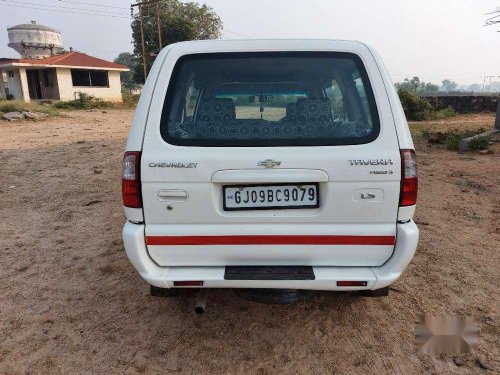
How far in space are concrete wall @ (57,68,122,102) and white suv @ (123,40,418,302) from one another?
30.5 m

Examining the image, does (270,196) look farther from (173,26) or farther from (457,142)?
(173,26)

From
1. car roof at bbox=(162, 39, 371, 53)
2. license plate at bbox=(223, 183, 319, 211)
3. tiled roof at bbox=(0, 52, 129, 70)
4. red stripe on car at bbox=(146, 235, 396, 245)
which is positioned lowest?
red stripe on car at bbox=(146, 235, 396, 245)

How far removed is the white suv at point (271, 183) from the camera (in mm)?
2004

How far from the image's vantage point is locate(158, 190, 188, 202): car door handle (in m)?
2.03

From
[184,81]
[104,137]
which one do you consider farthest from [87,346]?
[104,137]

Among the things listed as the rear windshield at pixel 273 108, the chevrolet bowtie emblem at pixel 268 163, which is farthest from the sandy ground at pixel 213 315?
the rear windshield at pixel 273 108

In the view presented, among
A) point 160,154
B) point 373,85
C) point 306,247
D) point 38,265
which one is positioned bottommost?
point 38,265

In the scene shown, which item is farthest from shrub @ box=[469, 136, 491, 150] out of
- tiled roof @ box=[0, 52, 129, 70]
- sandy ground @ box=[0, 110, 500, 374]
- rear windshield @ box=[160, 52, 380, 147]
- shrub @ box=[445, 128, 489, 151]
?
tiled roof @ box=[0, 52, 129, 70]

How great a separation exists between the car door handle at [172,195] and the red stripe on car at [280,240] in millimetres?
215

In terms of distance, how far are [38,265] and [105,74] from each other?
1229 inches

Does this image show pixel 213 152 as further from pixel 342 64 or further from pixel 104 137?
pixel 104 137

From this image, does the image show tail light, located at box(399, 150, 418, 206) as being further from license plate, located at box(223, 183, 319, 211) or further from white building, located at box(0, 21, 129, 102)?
white building, located at box(0, 21, 129, 102)

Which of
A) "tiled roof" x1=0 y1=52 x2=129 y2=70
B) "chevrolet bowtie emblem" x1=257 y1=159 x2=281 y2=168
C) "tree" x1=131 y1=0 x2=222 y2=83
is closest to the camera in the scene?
"chevrolet bowtie emblem" x1=257 y1=159 x2=281 y2=168

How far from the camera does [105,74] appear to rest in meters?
31.2
